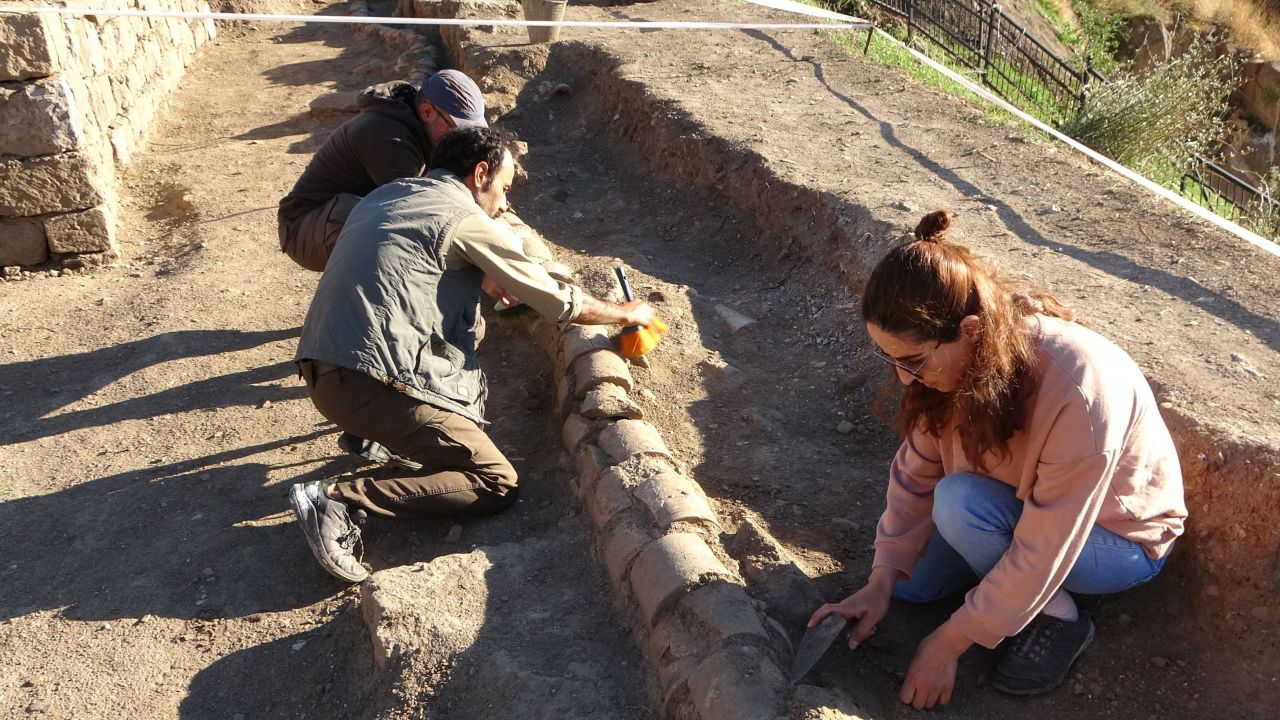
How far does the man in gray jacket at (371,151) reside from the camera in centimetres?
388

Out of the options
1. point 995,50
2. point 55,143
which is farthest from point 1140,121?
point 55,143

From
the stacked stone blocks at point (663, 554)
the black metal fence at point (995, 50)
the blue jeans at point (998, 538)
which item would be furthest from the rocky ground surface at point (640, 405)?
the black metal fence at point (995, 50)

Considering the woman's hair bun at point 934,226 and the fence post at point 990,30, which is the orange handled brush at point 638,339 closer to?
the woman's hair bun at point 934,226

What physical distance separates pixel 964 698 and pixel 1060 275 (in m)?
2.04

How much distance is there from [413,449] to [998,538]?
1.90 m

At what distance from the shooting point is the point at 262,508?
3506mm

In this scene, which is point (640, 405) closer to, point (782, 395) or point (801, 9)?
point (782, 395)

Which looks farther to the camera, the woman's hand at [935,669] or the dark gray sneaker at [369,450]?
the dark gray sneaker at [369,450]

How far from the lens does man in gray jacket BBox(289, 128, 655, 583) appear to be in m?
3.14

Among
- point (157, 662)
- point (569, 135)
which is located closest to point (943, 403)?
point (157, 662)

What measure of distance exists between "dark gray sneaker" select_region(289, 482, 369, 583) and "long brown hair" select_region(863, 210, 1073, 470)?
184cm

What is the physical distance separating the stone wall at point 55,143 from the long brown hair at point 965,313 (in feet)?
15.4

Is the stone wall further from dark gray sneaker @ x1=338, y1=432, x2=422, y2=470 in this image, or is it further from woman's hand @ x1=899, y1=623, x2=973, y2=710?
woman's hand @ x1=899, y1=623, x2=973, y2=710

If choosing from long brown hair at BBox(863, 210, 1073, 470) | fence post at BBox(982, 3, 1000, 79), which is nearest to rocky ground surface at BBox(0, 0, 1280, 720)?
long brown hair at BBox(863, 210, 1073, 470)
